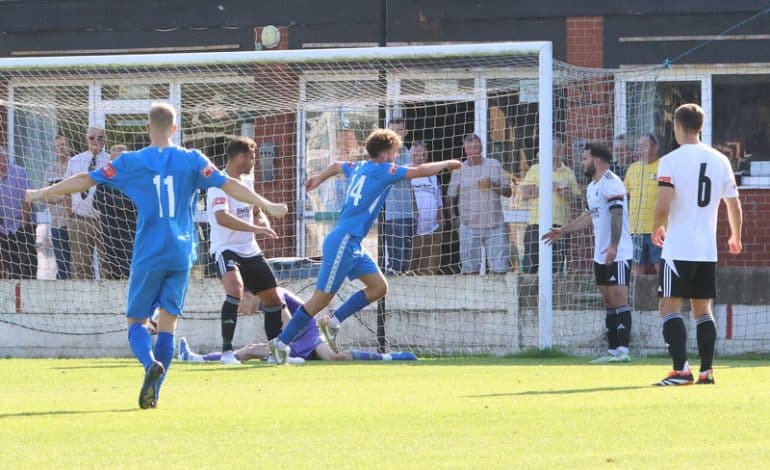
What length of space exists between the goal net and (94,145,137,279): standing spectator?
0.07ft

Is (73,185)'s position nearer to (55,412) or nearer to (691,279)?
(55,412)

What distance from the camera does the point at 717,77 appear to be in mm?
19172

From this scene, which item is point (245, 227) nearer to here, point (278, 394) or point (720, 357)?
point (278, 394)

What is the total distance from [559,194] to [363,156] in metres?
2.87

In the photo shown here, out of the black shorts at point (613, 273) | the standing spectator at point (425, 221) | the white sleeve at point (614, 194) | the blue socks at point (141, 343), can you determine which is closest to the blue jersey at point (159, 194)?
the blue socks at point (141, 343)

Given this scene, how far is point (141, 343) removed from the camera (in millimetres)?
8938

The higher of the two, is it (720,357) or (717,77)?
(717,77)

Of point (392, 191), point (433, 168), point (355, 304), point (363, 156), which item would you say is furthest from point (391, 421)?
point (363, 156)

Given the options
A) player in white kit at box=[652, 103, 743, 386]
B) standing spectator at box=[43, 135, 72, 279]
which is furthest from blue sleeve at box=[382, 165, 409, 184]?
standing spectator at box=[43, 135, 72, 279]

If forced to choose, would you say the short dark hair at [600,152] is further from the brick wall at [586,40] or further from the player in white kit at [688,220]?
the brick wall at [586,40]

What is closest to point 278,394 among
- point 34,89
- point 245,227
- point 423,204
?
point 245,227

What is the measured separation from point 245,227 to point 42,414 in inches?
154

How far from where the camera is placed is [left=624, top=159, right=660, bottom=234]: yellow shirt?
52.6ft

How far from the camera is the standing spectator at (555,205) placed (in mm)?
16047
